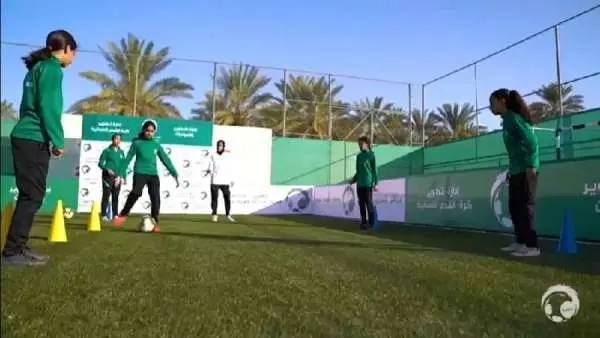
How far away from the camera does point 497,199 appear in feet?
23.9

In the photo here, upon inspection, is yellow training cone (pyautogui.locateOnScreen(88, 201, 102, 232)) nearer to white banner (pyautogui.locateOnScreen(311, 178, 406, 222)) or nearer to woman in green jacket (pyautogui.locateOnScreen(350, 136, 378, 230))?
woman in green jacket (pyautogui.locateOnScreen(350, 136, 378, 230))

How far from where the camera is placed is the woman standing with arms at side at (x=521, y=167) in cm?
400

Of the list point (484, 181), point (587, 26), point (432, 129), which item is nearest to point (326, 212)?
point (432, 129)

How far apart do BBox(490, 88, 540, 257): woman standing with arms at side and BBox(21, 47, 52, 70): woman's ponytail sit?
3.25 metres

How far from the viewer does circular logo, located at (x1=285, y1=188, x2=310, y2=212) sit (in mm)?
16062

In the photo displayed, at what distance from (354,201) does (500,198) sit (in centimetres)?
522

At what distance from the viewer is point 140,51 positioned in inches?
83.2

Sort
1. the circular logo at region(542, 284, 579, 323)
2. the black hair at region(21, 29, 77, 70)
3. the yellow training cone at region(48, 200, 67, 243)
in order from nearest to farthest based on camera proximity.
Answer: the black hair at region(21, 29, 77, 70), the circular logo at region(542, 284, 579, 323), the yellow training cone at region(48, 200, 67, 243)

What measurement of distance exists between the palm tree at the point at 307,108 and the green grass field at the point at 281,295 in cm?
1468

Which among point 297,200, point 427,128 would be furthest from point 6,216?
point 427,128

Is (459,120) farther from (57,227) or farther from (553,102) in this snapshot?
(57,227)

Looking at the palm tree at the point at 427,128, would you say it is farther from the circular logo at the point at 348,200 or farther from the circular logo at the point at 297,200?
the circular logo at the point at 348,200

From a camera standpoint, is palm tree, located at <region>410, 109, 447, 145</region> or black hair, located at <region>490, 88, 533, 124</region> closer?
black hair, located at <region>490, 88, 533, 124</region>

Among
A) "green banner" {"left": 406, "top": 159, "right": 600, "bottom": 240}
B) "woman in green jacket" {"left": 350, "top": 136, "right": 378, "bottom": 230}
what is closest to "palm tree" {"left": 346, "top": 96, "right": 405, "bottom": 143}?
"green banner" {"left": 406, "top": 159, "right": 600, "bottom": 240}
